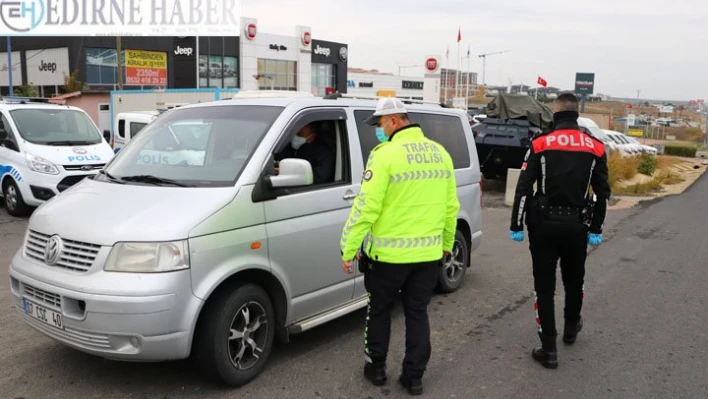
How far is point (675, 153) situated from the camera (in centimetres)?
4459

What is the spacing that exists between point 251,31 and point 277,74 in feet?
17.2

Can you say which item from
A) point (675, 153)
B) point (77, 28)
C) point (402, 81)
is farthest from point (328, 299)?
point (402, 81)

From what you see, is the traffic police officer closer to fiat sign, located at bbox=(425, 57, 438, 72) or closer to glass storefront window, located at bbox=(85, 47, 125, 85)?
fiat sign, located at bbox=(425, 57, 438, 72)

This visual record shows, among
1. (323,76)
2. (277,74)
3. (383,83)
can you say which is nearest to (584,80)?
(383,83)

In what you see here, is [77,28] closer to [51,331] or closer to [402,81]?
[51,331]

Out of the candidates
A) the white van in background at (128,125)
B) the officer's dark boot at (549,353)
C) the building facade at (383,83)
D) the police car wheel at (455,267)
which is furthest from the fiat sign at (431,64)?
the officer's dark boot at (549,353)

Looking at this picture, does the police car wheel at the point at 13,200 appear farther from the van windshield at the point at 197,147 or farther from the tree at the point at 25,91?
the tree at the point at 25,91

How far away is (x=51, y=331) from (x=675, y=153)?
159ft

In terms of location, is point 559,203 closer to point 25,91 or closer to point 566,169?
point 566,169

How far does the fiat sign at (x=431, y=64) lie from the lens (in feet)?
142

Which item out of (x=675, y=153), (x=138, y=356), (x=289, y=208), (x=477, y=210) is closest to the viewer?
(x=138, y=356)

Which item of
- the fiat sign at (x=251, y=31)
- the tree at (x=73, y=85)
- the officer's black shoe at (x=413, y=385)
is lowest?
the officer's black shoe at (x=413, y=385)

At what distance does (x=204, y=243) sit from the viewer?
144 inches

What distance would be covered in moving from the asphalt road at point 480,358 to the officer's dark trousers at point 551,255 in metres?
0.42
